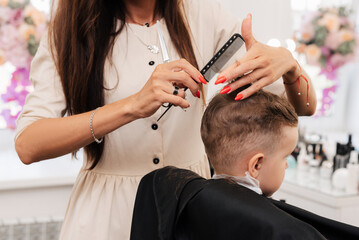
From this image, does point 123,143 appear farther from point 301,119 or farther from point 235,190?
point 301,119

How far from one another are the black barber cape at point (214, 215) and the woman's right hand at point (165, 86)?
0.16 metres

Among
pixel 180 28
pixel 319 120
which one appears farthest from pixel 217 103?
pixel 319 120

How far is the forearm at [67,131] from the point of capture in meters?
1.07

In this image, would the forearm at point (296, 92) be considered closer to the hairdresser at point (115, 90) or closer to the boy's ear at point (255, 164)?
the hairdresser at point (115, 90)

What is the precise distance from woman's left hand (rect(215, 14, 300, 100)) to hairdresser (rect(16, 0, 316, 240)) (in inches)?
4.8

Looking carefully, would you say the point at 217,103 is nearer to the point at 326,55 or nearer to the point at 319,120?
the point at 326,55

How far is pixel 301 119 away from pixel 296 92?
7.05 ft

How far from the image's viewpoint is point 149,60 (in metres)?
1.33

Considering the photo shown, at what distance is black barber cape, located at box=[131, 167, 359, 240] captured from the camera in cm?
76

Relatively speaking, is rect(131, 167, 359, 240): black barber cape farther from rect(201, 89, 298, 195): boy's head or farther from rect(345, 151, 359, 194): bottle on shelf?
rect(345, 151, 359, 194): bottle on shelf

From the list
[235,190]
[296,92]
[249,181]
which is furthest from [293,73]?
[235,190]

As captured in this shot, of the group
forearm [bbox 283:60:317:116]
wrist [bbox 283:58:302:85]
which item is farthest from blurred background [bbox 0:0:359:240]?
wrist [bbox 283:58:302:85]

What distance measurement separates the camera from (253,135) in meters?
1.10

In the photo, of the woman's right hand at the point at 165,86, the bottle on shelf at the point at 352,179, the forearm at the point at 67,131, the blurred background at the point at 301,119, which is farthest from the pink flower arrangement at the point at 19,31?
the bottle on shelf at the point at 352,179
